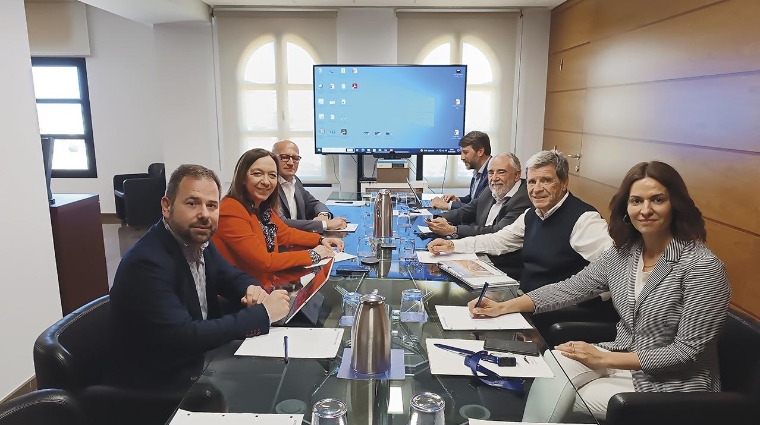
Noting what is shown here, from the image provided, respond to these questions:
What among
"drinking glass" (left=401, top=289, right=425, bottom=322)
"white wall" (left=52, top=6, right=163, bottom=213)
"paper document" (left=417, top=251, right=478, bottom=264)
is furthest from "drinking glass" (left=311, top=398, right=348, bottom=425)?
"white wall" (left=52, top=6, right=163, bottom=213)

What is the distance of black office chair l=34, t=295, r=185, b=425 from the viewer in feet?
4.07

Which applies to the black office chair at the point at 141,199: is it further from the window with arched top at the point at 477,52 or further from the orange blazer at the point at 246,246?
the orange blazer at the point at 246,246

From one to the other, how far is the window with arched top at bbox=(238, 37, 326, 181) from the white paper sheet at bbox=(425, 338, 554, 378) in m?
4.54

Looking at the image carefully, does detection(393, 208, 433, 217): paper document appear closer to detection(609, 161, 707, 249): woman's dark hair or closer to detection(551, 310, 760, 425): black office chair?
detection(609, 161, 707, 249): woman's dark hair

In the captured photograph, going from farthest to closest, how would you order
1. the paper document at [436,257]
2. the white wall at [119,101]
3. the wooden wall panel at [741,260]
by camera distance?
the white wall at [119,101]
the wooden wall panel at [741,260]
the paper document at [436,257]

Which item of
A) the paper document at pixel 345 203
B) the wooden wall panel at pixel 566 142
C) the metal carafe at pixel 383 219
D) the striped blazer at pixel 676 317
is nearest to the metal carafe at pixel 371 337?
the striped blazer at pixel 676 317

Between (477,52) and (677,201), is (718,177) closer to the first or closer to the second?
(677,201)

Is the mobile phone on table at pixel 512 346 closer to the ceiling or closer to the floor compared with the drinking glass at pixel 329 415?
closer to the floor

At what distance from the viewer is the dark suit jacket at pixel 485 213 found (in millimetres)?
2771

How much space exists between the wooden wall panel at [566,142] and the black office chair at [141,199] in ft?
14.5

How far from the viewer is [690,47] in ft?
9.24

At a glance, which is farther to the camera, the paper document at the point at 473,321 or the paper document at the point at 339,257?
the paper document at the point at 339,257

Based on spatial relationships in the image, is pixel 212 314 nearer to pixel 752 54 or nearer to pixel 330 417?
pixel 330 417

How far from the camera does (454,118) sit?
17.0 ft
